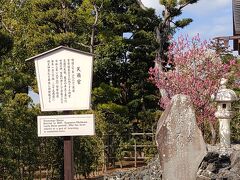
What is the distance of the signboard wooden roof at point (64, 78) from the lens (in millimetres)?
5965

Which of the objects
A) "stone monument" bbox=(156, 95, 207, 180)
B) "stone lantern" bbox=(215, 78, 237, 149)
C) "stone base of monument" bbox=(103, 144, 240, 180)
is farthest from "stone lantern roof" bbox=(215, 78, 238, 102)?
"stone monument" bbox=(156, 95, 207, 180)

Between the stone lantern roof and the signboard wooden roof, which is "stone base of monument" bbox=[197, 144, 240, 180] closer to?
the stone lantern roof

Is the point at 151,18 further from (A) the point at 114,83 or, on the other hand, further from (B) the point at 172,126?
(B) the point at 172,126

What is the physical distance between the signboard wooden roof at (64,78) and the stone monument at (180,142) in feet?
7.50

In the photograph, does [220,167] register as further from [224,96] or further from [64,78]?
[64,78]

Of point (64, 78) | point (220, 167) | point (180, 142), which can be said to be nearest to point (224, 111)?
point (220, 167)

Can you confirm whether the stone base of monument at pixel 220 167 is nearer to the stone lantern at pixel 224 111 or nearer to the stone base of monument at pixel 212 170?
the stone base of monument at pixel 212 170

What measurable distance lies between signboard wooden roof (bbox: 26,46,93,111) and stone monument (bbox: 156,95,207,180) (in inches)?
90.0

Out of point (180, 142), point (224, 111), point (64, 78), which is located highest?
point (64, 78)

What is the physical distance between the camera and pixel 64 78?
19.9 feet

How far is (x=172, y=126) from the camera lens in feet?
25.6

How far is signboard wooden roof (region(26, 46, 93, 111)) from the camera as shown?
5965 mm

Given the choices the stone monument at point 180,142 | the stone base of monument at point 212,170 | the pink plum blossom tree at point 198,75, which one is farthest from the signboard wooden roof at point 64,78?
the pink plum blossom tree at point 198,75

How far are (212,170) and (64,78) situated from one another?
13.3 ft
